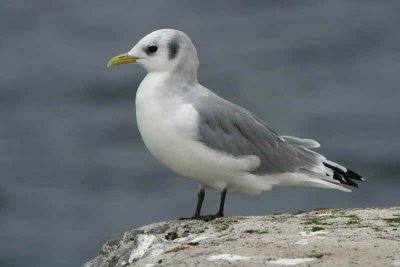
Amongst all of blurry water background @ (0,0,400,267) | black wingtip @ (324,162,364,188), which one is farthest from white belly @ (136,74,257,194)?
blurry water background @ (0,0,400,267)

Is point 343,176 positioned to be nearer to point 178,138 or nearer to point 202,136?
point 202,136

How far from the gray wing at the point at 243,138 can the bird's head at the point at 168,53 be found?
0.27 meters

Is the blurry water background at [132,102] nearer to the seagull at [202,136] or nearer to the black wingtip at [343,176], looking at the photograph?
the black wingtip at [343,176]

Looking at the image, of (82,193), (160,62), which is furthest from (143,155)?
(160,62)

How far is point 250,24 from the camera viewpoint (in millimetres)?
19422

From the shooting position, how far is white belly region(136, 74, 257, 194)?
316 inches

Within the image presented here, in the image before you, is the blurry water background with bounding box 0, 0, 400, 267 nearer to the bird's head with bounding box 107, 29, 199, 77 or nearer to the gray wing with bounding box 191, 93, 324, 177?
the gray wing with bounding box 191, 93, 324, 177

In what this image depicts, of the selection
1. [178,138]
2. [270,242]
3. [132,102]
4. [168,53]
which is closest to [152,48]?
[168,53]

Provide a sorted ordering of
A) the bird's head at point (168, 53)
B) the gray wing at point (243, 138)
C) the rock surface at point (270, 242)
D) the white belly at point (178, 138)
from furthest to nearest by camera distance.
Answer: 1. the bird's head at point (168, 53)
2. the gray wing at point (243, 138)
3. the white belly at point (178, 138)
4. the rock surface at point (270, 242)

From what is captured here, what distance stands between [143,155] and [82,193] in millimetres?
1008

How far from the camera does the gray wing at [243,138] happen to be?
820 centimetres

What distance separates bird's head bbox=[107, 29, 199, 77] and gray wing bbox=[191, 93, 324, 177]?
0.27 meters

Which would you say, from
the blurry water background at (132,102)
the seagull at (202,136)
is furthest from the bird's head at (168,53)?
the blurry water background at (132,102)

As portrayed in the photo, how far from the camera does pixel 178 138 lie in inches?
316
